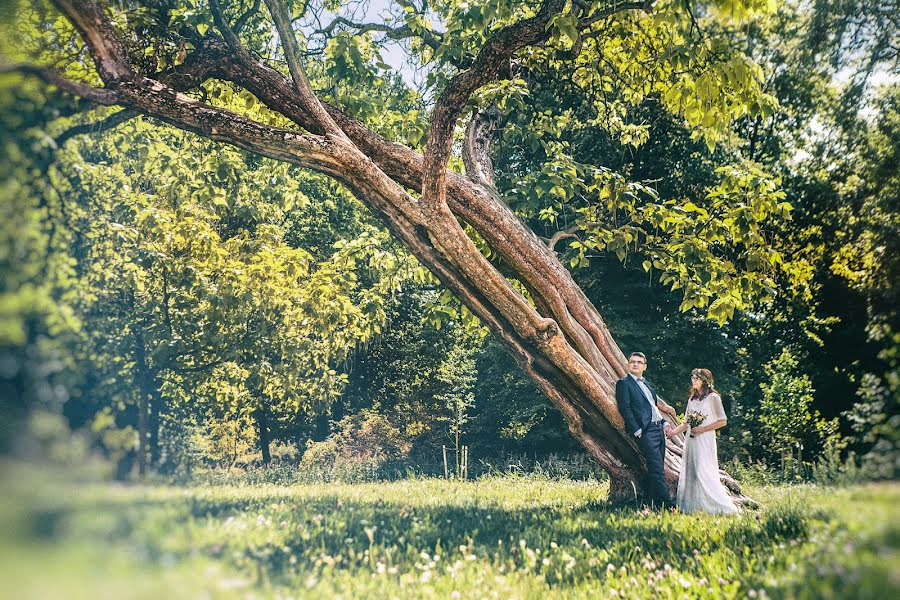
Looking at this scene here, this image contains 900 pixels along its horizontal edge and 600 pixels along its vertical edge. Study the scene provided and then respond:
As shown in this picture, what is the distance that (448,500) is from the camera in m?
9.41

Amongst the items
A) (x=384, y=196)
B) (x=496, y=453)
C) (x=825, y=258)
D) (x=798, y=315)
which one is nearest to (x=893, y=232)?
(x=825, y=258)

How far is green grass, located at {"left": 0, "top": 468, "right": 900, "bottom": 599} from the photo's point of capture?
2.40 m

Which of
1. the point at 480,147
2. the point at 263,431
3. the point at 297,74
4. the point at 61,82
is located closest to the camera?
the point at 61,82

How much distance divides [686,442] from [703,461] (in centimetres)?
36

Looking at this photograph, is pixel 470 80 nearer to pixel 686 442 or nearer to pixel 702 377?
pixel 702 377

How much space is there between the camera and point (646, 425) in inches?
337

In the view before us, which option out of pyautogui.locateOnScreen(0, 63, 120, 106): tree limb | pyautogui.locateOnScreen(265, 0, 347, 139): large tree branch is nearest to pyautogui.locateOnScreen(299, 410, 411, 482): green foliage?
pyautogui.locateOnScreen(265, 0, 347, 139): large tree branch

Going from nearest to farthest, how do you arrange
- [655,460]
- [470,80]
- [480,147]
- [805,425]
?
[805,425] → [470,80] → [655,460] → [480,147]

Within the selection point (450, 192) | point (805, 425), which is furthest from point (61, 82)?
point (805, 425)

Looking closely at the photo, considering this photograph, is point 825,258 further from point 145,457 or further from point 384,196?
point 145,457

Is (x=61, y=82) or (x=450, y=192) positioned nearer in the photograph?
(x=61, y=82)

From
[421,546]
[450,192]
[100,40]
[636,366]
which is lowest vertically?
[421,546]

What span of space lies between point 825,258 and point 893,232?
1899mm

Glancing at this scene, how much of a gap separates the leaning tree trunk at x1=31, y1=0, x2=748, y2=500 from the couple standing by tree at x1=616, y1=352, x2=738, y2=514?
0.68ft
